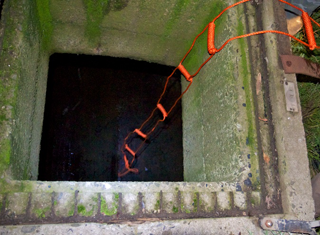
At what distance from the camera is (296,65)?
6.15ft

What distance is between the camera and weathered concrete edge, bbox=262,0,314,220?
5.39ft

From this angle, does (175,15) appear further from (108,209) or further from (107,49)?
(108,209)

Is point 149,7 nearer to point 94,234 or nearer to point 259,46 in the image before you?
point 259,46

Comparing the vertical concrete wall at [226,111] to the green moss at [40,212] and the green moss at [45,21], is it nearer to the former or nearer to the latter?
the green moss at [40,212]

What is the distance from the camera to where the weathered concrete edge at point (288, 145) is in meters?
1.64

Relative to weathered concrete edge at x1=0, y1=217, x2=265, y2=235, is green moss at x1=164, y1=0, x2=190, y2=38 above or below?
above

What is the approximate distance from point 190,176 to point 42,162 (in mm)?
2159

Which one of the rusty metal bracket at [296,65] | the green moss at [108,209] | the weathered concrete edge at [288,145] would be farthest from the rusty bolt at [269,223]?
the rusty metal bracket at [296,65]

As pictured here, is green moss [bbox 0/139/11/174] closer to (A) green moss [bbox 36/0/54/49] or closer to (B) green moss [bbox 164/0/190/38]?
(A) green moss [bbox 36/0/54/49]

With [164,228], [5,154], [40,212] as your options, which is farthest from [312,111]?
[5,154]

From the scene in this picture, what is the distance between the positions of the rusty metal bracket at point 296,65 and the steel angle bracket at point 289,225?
3.37ft

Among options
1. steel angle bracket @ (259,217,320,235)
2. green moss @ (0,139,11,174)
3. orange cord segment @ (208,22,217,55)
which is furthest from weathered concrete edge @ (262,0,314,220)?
green moss @ (0,139,11,174)

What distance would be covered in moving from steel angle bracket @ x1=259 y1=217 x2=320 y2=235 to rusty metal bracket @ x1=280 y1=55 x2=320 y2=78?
1027 millimetres

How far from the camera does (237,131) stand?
1799 millimetres
